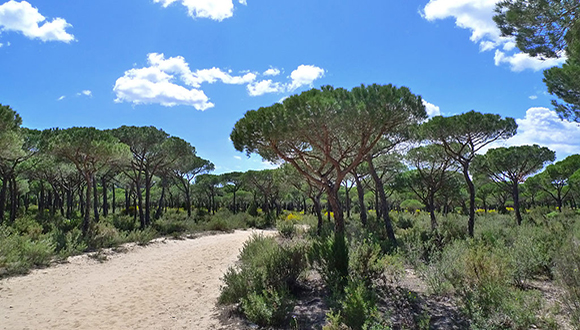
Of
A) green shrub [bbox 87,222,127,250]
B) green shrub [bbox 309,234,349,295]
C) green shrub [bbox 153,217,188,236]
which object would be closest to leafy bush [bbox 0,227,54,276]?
green shrub [bbox 87,222,127,250]

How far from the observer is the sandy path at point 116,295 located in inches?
225

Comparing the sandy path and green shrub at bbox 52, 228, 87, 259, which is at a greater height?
green shrub at bbox 52, 228, 87, 259

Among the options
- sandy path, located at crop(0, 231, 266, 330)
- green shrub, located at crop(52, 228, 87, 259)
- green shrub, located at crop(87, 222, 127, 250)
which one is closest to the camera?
sandy path, located at crop(0, 231, 266, 330)

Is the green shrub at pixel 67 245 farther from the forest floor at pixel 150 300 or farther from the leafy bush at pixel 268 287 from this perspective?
the leafy bush at pixel 268 287

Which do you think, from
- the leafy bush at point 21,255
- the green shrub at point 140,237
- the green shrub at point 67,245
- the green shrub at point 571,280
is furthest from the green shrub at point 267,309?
the green shrub at point 140,237

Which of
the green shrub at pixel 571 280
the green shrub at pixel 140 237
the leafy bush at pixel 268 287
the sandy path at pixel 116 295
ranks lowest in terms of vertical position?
the sandy path at pixel 116 295

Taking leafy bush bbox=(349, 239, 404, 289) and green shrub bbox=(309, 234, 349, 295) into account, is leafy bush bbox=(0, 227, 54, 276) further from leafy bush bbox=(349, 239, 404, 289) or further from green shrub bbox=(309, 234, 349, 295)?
leafy bush bbox=(349, 239, 404, 289)

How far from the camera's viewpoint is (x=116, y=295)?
737 centimetres

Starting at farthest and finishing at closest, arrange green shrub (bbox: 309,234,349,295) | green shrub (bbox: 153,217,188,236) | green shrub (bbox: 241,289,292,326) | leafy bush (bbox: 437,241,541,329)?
1. green shrub (bbox: 153,217,188,236)
2. green shrub (bbox: 309,234,349,295)
3. green shrub (bbox: 241,289,292,326)
4. leafy bush (bbox: 437,241,541,329)

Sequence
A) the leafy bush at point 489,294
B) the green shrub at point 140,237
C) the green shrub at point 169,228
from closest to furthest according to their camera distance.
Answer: the leafy bush at point 489,294 → the green shrub at point 140,237 → the green shrub at point 169,228

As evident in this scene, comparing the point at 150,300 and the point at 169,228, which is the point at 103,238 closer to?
the point at 169,228

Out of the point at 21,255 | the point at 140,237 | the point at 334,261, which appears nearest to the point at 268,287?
the point at 334,261

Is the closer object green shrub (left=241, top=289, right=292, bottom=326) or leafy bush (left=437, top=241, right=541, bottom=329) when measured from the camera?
leafy bush (left=437, top=241, right=541, bottom=329)

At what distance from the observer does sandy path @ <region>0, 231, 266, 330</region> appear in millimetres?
5711
